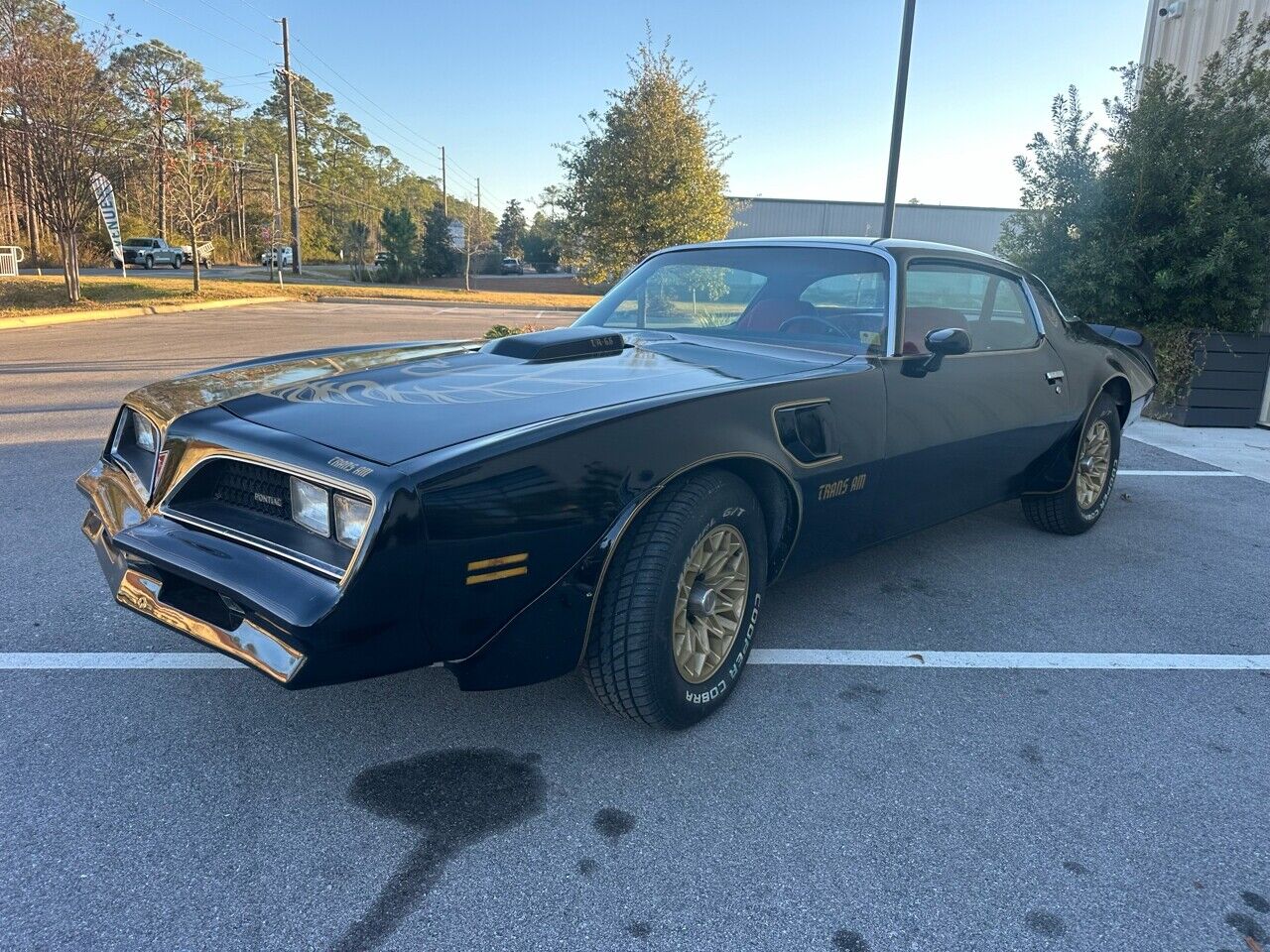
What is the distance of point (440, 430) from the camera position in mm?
2182

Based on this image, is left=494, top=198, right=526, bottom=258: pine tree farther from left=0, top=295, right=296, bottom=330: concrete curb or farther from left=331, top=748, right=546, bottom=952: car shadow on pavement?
left=331, top=748, right=546, bottom=952: car shadow on pavement

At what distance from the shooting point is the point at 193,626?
219cm

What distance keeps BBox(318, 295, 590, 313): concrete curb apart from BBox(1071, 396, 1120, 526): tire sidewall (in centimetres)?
2282

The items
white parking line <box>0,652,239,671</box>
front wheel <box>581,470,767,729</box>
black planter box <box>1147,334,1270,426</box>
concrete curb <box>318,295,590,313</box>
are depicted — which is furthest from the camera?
concrete curb <box>318,295,590,313</box>

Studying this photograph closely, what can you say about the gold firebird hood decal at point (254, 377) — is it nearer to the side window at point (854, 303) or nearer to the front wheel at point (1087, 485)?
the side window at point (854, 303)

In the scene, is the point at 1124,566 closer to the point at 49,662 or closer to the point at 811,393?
the point at 811,393

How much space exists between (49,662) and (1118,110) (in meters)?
9.70

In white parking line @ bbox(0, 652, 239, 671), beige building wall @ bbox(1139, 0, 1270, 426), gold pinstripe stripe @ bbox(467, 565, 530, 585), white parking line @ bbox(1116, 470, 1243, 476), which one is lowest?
white parking line @ bbox(0, 652, 239, 671)

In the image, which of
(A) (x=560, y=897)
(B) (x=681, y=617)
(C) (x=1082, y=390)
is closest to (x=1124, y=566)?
(C) (x=1082, y=390)

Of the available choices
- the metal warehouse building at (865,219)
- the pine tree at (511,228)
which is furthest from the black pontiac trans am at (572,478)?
the pine tree at (511,228)

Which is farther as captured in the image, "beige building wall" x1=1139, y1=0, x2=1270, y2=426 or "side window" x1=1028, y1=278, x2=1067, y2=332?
"beige building wall" x1=1139, y1=0, x2=1270, y2=426

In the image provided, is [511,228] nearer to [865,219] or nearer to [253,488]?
[865,219]

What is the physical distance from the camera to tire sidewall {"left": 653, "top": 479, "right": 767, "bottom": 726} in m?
2.37

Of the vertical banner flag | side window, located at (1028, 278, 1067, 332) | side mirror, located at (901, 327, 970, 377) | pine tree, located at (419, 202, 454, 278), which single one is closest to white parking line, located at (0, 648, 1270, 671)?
side mirror, located at (901, 327, 970, 377)
